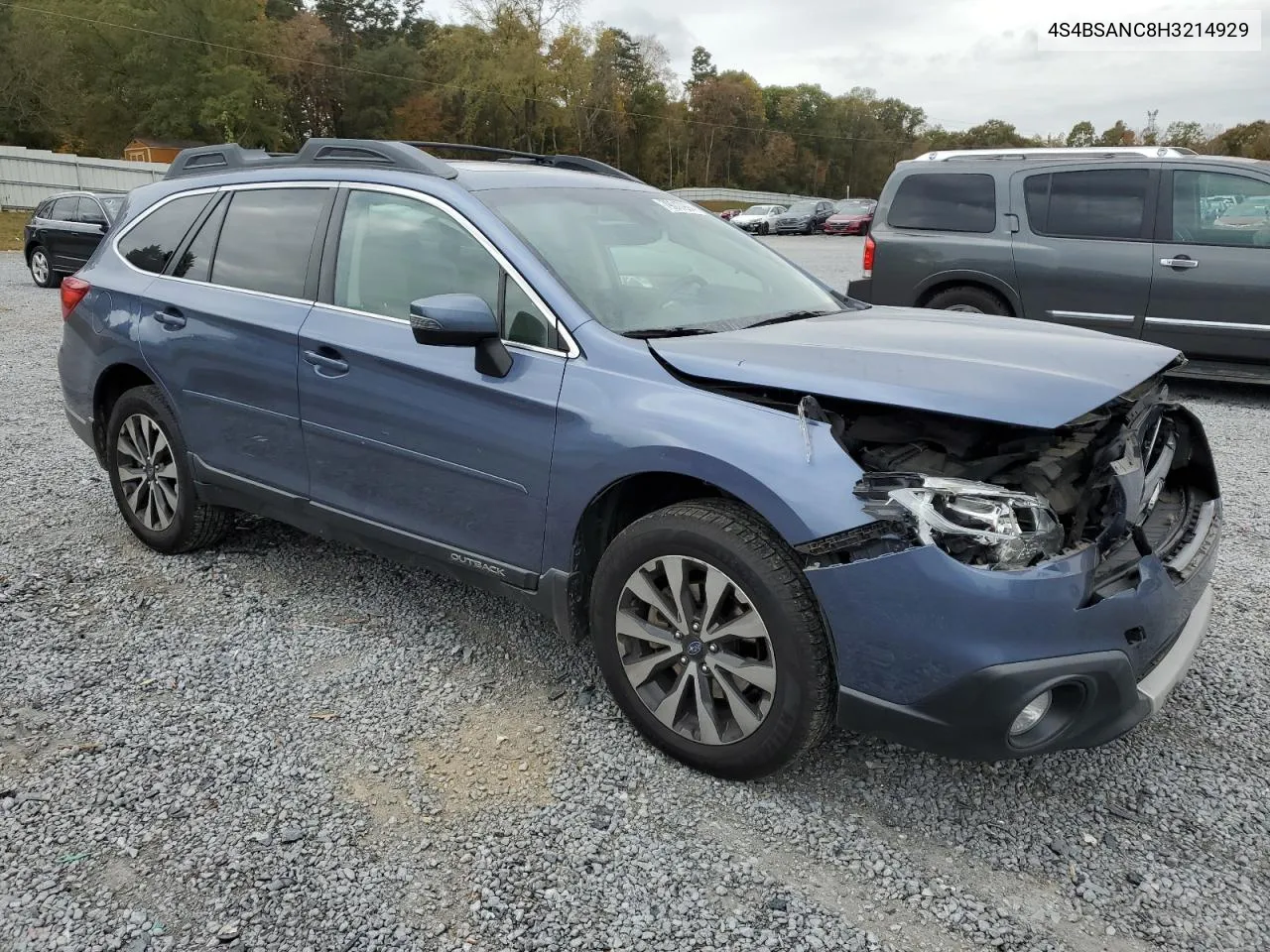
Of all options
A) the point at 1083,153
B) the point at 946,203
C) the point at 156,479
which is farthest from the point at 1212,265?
the point at 156,479

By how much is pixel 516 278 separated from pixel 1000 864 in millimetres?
2196

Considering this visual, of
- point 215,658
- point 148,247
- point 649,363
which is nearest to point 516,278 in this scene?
point 649,363

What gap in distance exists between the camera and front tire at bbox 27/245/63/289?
15.6m

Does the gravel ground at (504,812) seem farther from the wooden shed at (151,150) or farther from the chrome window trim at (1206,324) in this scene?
the wooden shed at (151,150)

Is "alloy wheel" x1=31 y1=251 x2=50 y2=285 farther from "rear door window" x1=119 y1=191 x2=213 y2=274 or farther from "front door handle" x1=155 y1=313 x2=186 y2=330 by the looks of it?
"front door handle" x1=155 y1=313 x2=186 y2=330

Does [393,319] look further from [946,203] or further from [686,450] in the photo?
[946,203]

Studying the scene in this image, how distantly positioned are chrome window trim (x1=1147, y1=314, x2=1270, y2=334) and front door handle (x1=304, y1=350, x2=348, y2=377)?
21.6 feet

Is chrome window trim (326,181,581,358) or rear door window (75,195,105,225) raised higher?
Answer: rear door window (75,195,105,225)

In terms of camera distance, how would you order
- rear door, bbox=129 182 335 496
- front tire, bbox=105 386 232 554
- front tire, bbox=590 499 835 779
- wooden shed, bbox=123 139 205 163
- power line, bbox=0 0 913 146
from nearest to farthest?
front tire, bbox=590 499 835 779
rear door, bbox=129 182 335 496
front tire, bbox=105 386 232 554
wooden shed, bbox=123 139 205 163
power line, bbox=0 0 913 146

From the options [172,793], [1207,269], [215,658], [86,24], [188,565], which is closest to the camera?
[172,793]

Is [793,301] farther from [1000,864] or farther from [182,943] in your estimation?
[182,943]

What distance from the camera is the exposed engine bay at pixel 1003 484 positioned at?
2.29 metres

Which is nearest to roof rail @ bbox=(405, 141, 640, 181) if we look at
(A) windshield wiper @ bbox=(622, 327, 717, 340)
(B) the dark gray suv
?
(A) windshield wiper @ bbox=(622, 327, 717, 340)

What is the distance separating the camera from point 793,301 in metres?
3.64
